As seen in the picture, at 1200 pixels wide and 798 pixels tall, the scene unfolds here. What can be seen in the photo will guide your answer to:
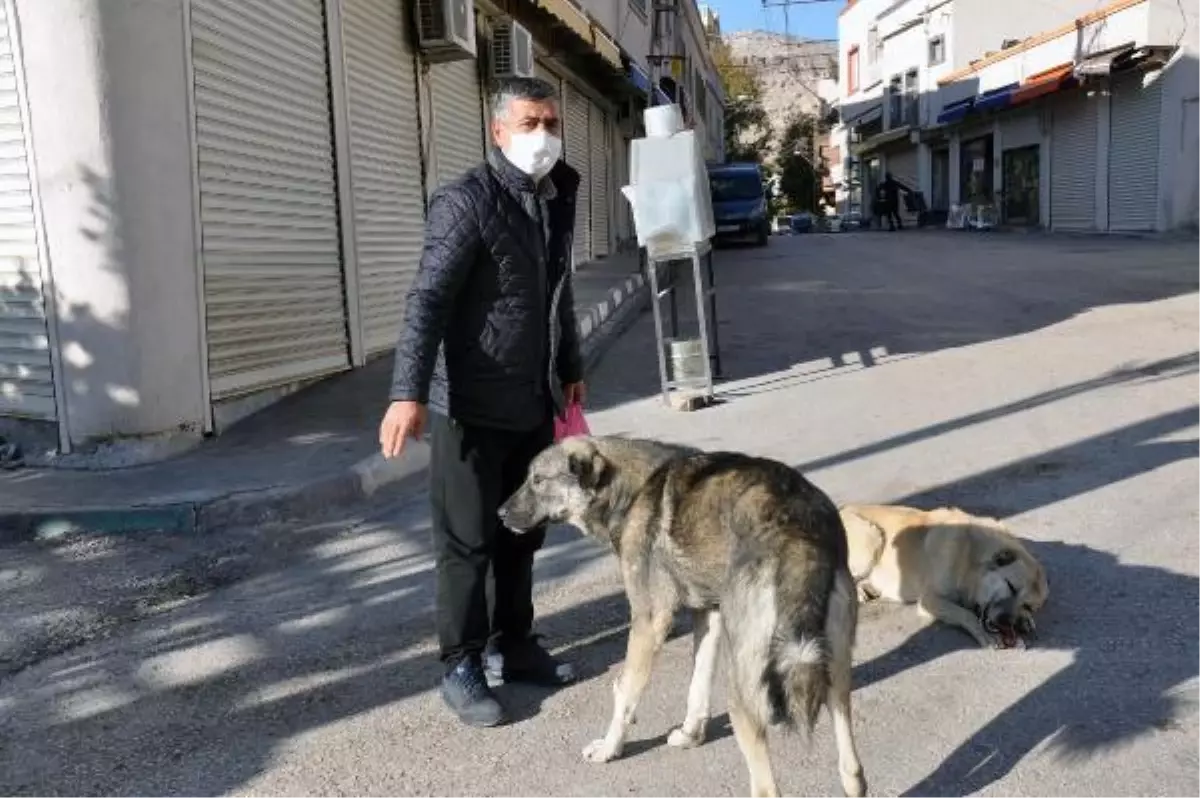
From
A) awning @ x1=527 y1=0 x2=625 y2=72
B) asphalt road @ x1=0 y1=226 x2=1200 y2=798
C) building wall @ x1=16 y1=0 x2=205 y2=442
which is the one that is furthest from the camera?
awning @ x1=527 y1=0 x2=625 y2=72

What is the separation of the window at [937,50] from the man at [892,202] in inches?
193

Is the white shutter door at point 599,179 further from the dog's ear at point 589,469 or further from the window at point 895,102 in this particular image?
the window at point 895,102

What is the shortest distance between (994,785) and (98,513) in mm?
4572

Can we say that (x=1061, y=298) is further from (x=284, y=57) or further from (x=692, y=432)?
(x=284, y=57)

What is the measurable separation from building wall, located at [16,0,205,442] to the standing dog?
3.99 meters

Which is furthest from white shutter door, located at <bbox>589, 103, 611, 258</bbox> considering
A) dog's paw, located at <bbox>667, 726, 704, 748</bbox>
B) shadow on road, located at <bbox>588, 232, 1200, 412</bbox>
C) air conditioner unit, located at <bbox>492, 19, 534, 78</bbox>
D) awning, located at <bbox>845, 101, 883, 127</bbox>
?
awning, located at <bbox>845, 101, 883, 127</bbox>

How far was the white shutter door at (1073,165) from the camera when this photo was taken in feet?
96.4

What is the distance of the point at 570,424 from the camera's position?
3.91 meters

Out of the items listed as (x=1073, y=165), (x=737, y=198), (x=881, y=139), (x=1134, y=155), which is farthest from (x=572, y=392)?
(x=881, y=139)

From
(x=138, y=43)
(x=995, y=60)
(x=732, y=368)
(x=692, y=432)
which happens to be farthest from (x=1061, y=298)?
(x=995, y=60)

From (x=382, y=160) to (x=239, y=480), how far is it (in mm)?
5036

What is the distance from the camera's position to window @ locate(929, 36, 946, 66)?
4075 centimetres

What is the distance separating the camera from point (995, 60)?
34.6 m

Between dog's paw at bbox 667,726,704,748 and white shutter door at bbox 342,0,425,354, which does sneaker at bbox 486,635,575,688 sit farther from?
white shutter door at bbox 342,0,425,354
